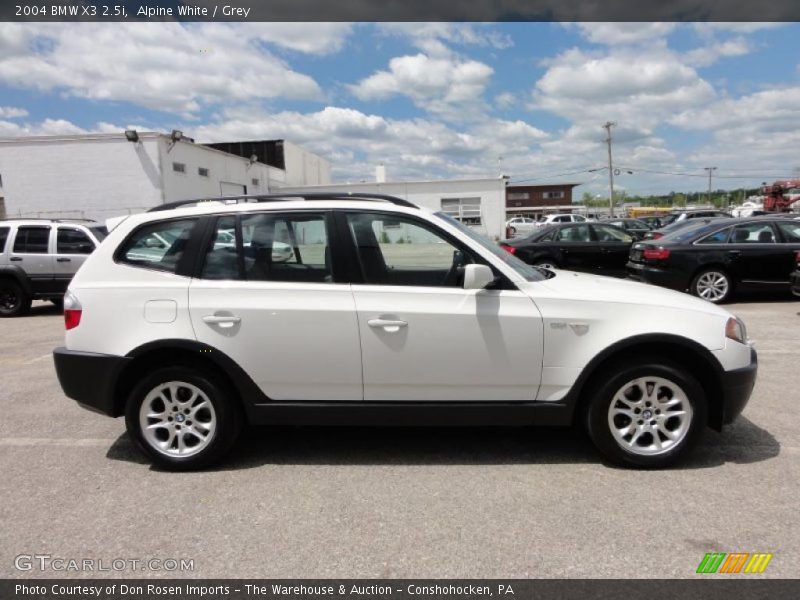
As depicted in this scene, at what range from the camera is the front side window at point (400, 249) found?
3680 mm

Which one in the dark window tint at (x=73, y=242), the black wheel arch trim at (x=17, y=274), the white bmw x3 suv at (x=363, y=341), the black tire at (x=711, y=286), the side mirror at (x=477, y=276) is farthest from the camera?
the dark window tint at (x=73, y=242)

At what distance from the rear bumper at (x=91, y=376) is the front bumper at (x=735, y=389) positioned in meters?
3.85

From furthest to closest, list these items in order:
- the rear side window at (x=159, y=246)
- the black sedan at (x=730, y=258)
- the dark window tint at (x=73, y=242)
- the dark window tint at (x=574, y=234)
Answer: the dark window tint at (x=574, y=234) → the dark window tint at (x=73, y=242) → the black sedan at (x=730, y=258) → the rear side window at (x=159, y=246)

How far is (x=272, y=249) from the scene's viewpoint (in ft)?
12.3

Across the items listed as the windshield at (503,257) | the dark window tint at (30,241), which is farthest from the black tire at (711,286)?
the dark window tint at (30,241)

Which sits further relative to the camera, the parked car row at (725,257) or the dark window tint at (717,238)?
the dark window tint at (717,238)

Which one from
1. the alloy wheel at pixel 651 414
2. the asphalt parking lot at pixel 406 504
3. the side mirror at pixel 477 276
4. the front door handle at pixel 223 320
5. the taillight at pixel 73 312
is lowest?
the asphalt parking lot at pixel 406 504

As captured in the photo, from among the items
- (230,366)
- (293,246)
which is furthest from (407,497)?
(293,246)

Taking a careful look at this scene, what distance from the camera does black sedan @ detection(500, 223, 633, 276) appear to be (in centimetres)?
1284

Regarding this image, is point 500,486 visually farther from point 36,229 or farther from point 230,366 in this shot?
point 36,229

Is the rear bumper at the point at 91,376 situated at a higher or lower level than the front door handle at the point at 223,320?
lower

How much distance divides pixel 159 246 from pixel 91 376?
96 cm

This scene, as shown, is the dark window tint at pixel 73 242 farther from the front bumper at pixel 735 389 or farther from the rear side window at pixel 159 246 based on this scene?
the front bumper at pixel 735 389

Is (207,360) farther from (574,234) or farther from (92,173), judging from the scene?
(92,173)
